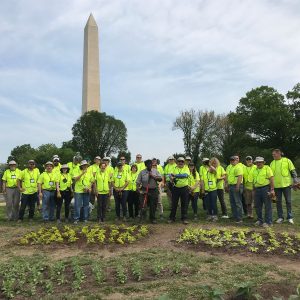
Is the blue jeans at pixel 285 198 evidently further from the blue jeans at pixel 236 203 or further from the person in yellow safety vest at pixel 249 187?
the blue jeans at pixel 236 203

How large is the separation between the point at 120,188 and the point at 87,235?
10.3 ft

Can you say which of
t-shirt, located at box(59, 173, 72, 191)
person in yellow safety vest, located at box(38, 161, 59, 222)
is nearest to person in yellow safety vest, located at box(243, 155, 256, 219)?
t-shirt, located at box(59, 173, 72, 191)

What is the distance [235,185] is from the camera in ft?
38.7

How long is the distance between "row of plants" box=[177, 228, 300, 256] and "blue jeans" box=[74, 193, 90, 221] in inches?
134

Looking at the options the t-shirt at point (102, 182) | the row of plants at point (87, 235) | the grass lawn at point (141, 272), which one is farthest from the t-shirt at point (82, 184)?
the grass lawn at point (141, 272)

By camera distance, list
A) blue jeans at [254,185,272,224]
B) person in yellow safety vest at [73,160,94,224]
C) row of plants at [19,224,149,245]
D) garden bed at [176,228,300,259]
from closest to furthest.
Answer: garden bed at [176,228,300,259], row of plants at [19,224,149,245], blue jeans at [254,185,272,224], person in yellow safety vest at [73,160,94,224]

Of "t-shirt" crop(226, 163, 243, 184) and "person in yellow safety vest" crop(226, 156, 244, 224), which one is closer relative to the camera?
"person in yellow safety vest" crop(226, 156, 244, 224)

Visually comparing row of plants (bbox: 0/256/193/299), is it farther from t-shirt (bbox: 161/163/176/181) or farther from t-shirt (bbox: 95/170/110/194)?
t-shirt (bbox: 161/163/176/181)

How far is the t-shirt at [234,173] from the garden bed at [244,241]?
7.85 ft

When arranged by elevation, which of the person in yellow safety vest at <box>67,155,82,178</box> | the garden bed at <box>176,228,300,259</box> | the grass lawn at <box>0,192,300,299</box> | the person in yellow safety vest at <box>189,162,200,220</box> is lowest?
the grass lawn at <box>0,192,300,299</box>

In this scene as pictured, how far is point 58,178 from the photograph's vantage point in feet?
40.5

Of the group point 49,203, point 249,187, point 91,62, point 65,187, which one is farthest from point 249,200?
point 91,62

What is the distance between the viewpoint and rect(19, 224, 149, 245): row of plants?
903cm

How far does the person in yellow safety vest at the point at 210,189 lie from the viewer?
1190 centimetres
